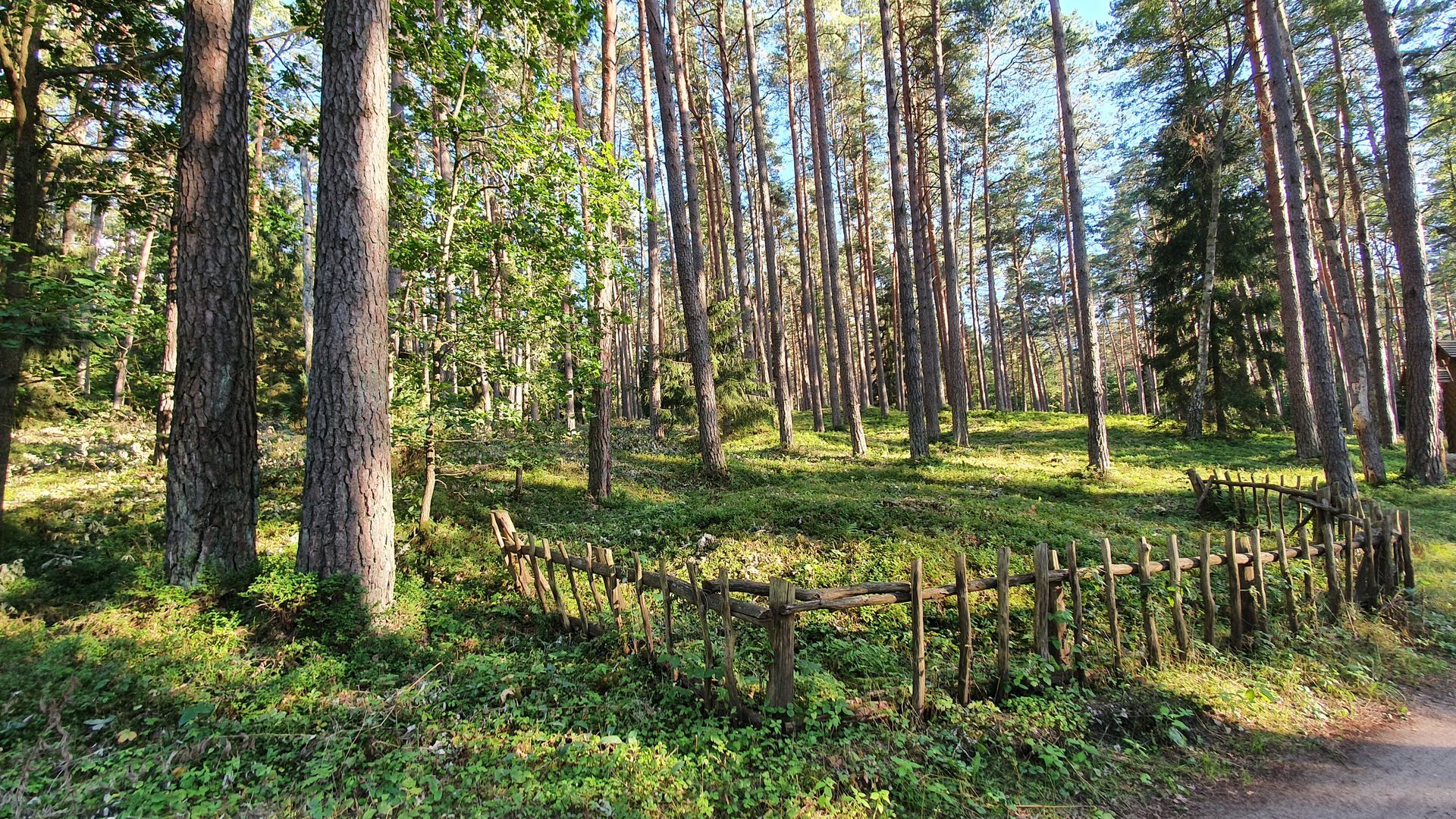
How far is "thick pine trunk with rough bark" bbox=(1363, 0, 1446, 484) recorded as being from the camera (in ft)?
Answer: 34.6

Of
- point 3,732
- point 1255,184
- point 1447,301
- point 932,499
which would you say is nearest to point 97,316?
point 3,732

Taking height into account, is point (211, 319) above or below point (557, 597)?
above

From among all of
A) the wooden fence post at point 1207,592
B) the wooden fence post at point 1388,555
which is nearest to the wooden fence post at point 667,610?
the wooden fence post at point 1207,592

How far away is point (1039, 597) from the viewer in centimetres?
487

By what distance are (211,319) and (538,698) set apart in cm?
454

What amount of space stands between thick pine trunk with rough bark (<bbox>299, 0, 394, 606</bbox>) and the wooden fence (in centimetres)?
173

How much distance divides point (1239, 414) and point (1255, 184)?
7694mm

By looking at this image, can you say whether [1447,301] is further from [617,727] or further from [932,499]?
[617,727]

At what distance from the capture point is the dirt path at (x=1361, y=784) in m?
→ 3.62

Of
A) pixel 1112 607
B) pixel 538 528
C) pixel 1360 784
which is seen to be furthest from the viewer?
pixel 538 528

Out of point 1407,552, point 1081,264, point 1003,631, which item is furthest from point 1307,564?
point 1081,264

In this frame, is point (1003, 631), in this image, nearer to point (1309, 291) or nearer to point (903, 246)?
point (1309, 291)

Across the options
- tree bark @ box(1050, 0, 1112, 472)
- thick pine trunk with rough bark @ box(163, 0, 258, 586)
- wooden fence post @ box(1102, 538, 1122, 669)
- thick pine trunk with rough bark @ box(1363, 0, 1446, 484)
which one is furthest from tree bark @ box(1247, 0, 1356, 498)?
thick pine trunk with rough bark @ box(163, 0, 258, 586)

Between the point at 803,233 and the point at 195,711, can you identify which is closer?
the point at 195,711
